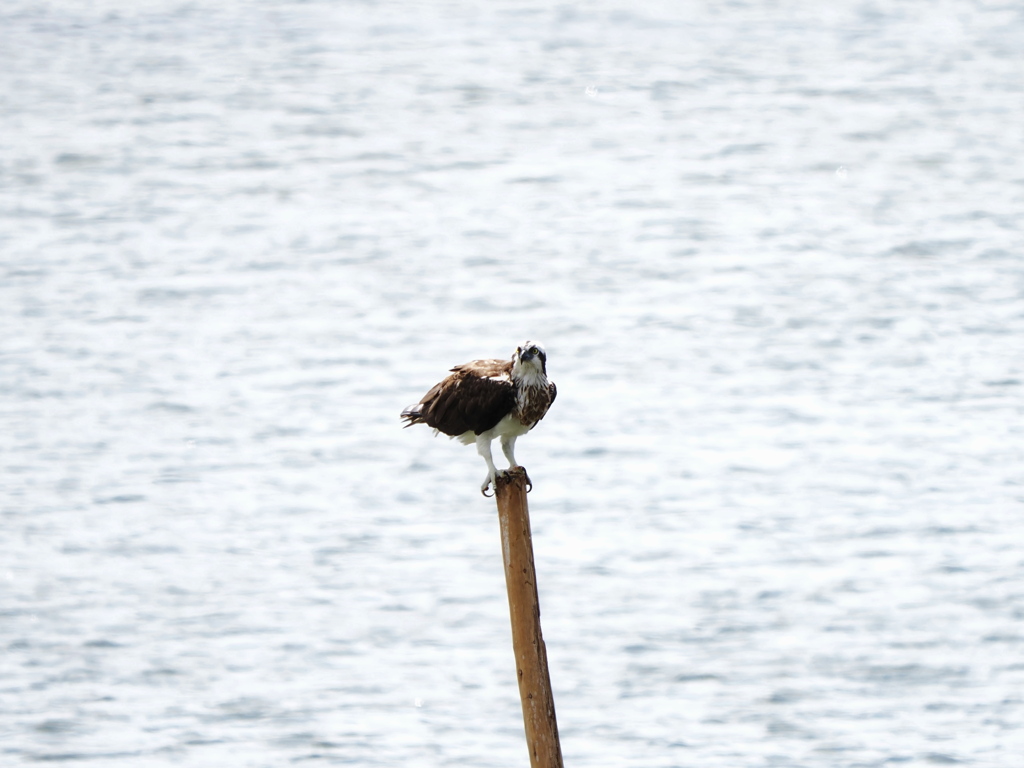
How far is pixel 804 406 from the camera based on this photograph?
945 inches

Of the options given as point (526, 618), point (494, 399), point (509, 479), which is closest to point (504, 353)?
point (494, 399)

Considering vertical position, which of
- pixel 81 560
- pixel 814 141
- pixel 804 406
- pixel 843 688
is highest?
pixel 814 141

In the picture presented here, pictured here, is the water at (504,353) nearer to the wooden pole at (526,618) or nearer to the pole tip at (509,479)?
the wooden pole at (526,618)

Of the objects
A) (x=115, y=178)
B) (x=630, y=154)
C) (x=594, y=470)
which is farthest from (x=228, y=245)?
(x=594, y=470)

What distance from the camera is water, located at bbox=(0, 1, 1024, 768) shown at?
51.8 ft

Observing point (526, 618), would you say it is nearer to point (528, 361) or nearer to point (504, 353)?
point (528, 361)

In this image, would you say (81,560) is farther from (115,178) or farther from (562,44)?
(562,44)

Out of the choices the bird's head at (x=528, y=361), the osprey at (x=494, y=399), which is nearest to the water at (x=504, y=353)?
the osprey at (x=494, y=399)

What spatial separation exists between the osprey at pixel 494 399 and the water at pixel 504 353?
23.7 ft

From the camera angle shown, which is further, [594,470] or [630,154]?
[630,154]

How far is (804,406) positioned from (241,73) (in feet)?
77.3

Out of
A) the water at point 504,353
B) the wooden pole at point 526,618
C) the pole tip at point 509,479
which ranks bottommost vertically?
the wooden pole at point 526,618

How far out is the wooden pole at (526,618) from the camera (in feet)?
23.5

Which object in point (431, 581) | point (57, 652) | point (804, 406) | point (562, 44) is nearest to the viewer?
point (57, 652)
